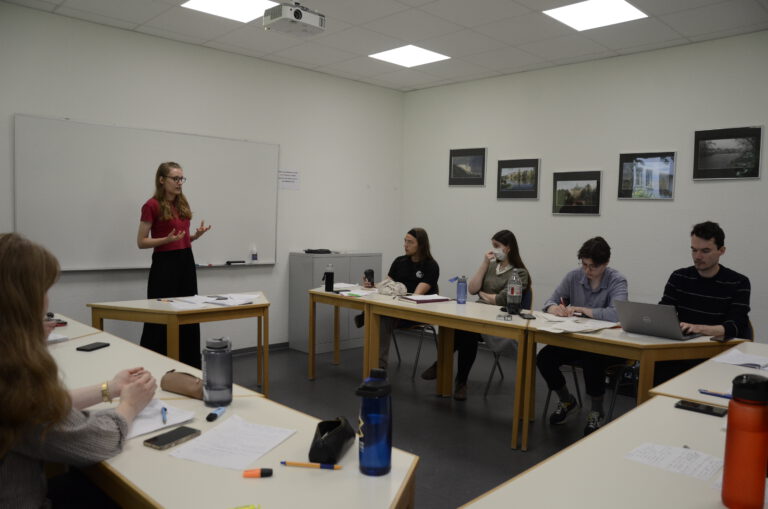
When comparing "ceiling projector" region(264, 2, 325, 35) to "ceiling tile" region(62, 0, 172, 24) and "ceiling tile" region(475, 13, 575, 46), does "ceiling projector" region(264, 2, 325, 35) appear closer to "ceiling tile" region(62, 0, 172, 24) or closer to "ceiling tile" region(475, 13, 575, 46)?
"ceiling tile" region(62, 0, 172, 24)

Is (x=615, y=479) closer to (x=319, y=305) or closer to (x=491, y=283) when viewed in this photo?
(x=491, y=283)

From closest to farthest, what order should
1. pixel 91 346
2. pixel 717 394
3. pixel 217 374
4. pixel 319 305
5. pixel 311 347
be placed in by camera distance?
pixel 217 374, pixel 717 394, pixel 91 346, pixel 311 347, pixel 319 305

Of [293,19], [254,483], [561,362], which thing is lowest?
Result: [561,362]

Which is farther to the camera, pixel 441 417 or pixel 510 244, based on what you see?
pixel 510 244

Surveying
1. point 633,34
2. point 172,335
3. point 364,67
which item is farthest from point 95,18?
point 633,34

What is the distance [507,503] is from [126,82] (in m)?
4.58

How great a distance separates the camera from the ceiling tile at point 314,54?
16.5ft

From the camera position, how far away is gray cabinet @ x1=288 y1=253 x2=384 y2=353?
562 centimetres

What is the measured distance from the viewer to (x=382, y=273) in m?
6.68

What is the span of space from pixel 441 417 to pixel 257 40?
348 centimetres

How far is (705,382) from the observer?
7.29 feet

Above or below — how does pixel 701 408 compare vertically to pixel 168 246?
below

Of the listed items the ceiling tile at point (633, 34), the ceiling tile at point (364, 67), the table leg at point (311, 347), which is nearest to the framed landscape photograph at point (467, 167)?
the ceiling tile at point (364, 67)

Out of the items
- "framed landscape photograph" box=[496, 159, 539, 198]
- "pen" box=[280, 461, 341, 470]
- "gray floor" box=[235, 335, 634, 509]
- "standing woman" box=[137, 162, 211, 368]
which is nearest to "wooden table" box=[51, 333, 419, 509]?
"pen" box=[280, 461, 341, 470]
